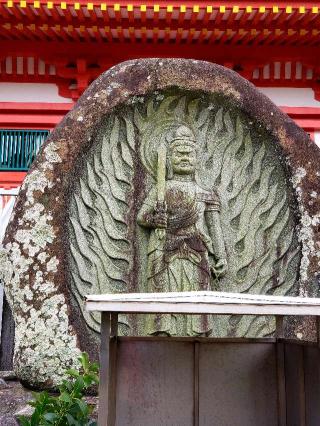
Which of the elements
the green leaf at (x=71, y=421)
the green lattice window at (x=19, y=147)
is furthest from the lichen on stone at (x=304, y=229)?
the green lattice window at (x=19, y=147)

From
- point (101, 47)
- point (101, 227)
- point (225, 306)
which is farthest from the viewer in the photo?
point (101, 47)

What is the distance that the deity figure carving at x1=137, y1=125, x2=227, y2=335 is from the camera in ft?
12.6

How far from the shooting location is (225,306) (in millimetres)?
2277

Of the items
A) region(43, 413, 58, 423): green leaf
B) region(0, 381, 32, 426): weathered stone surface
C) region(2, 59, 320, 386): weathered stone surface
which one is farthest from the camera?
region(2, 59, 320, 386): weathered stone surface

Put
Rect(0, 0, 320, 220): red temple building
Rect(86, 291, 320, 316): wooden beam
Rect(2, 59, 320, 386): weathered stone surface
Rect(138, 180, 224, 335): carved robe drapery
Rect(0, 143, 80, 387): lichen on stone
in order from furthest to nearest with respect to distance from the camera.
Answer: Rect(0, 0, 320, 220): red temple building < Rect(138, 180, 224, 335): carved robe drapery < Rect(2, 59, 320, 386): weathered stone surface < Rect(0, 143, 80, 387): lichen on stone < Rect(86, 291, 320, 316): wooden beam

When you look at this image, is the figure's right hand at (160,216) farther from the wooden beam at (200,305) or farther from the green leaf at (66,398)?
the wooden beam at (200,305)

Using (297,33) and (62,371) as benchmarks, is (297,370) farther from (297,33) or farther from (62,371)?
(297,33)

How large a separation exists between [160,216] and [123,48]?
4362mm

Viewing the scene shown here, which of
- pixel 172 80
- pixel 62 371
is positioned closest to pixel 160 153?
pixel 172 80

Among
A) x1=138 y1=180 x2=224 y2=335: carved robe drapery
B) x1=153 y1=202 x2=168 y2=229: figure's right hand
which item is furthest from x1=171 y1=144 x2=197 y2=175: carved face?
x1=153 y1=202 x2=168 y2=229: figure's right hand

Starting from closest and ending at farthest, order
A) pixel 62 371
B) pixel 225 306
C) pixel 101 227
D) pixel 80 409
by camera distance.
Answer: pixel 225 306
pixel 80 409
pixel 62 371
pixel 101 227

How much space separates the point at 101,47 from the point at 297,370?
18.9ft

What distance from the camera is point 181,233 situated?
12.9 feet

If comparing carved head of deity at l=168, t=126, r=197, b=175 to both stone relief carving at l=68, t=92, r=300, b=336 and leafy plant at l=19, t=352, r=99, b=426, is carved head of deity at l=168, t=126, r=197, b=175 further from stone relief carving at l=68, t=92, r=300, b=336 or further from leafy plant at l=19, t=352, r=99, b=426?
leafy plant at l=19, t=352, r=99, b=426
